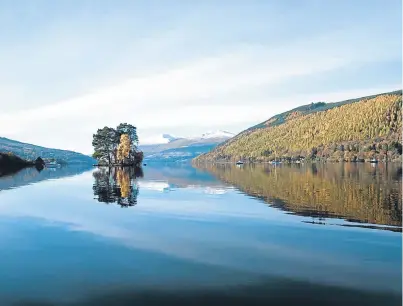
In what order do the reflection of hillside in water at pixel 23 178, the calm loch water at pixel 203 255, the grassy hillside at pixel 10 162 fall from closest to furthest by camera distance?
1. the calm loch water at pixel 203 255
2. the reflection of hillside in water at pixel 23 178
3. the grassy hillside at pixel 10 162

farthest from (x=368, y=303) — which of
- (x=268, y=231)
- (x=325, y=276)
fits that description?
(x=268, y=231)

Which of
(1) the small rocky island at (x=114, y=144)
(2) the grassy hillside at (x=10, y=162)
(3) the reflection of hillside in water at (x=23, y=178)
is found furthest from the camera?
(1) the small rocky island at (x=114, y=144)

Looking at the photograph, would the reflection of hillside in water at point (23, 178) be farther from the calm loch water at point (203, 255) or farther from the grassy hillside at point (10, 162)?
the grassy hillside at point (10, 162)

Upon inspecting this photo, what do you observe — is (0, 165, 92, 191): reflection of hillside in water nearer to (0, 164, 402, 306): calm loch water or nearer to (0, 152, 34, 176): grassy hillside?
(0, 164, 402, 306): calm loch water

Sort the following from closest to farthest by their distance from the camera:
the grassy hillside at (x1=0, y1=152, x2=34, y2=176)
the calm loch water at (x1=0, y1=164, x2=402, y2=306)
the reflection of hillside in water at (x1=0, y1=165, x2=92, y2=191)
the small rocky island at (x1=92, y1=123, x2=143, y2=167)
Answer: the calm loch water at (x1=0, y1=164, x2=402, y2=306) → the reflection of hillside in water at (x1=0, y1=165, x2=92, y2=191) → the grassy hillside at (x1=0, y1=152, x2=34, y2=176) → the small rocky island at (x1=92, y1=123, x2=143, y2=167)

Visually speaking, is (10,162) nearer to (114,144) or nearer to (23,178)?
(114,144)

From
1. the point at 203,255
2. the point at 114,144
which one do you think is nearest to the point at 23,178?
the point at 203,255

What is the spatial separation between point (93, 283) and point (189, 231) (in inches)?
423

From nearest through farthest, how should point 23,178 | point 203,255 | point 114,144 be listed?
1. point 203,255
2. point 23,178
3. point 114,144

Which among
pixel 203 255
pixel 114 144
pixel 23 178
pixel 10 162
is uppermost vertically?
pixel 114 144

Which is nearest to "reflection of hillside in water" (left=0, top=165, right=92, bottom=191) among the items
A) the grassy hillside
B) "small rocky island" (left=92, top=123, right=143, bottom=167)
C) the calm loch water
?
the calm loch water

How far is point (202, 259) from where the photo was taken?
1830 cm

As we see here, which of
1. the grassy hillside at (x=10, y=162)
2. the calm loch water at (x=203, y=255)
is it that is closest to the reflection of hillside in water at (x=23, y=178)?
the calm loch water at (x=203, y=255)

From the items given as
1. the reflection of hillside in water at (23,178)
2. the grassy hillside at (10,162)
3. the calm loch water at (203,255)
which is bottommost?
the calm loch water at (203,255)
